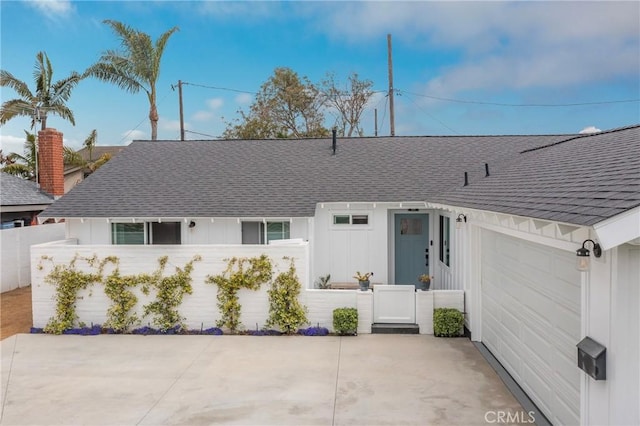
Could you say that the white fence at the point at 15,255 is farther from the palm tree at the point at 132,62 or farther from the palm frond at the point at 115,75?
the palm tree at the point at 132,62

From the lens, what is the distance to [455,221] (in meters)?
9.87

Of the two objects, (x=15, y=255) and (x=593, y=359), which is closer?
(x=593, y=359)

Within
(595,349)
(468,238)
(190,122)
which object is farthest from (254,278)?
(190,122)

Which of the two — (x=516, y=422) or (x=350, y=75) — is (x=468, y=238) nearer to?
(x=516, y=422)

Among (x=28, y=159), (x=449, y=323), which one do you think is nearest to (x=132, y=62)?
(x=28, y=159)

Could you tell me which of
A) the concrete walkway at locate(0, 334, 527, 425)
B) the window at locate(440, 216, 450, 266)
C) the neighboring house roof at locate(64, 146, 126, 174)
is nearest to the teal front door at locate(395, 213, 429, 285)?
the window at locate(440, 216, 450, 266)

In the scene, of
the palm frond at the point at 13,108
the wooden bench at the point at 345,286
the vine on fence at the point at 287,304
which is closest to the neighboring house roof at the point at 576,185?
the wooden bench at the point at 345,286

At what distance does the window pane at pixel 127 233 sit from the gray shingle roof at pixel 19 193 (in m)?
6.97

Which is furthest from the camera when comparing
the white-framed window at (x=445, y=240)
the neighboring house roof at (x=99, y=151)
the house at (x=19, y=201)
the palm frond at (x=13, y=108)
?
the neighboring house roof at (x=99, y=151)

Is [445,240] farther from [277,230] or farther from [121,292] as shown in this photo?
[121,292]

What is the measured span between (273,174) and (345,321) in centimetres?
576

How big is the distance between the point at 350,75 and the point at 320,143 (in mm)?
18789

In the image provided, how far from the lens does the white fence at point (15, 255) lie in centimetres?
1312

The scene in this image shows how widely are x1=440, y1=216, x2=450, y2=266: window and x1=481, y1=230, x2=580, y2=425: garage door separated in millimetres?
2848
